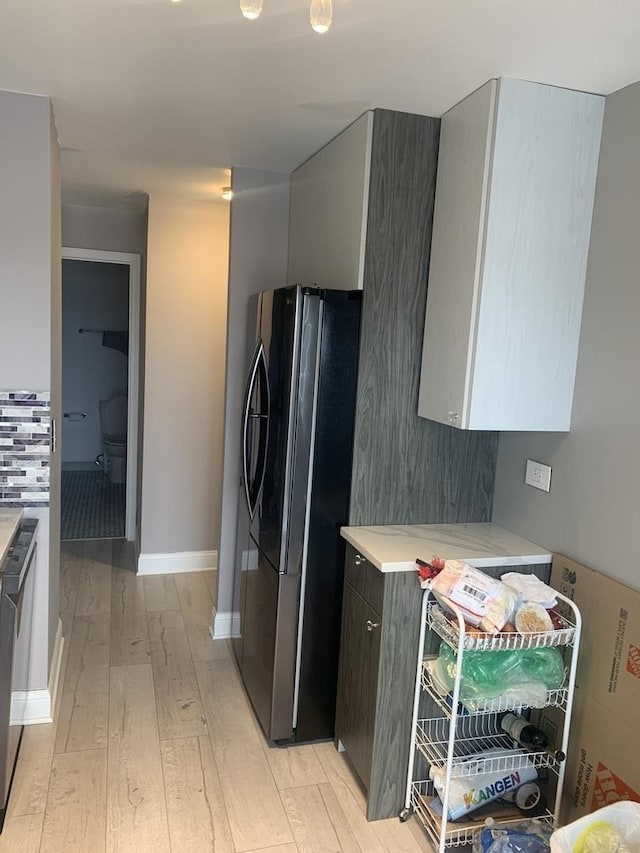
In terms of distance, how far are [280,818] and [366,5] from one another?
242 cm

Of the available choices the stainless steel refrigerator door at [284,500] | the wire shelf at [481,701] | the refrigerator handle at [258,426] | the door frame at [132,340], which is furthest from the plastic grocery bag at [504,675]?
the door frame at [132,340]

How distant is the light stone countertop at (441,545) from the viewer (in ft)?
7.10

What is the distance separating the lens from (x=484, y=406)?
2129mm

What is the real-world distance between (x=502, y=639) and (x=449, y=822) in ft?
2.15

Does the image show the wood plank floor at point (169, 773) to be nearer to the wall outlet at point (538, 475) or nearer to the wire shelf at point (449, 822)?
the wire shelf at point (449, 822)

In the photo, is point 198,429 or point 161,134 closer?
point 161,134

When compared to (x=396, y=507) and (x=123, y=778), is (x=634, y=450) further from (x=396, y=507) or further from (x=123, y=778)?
(x=123, y=778)

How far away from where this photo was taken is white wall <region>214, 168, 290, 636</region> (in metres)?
3.24

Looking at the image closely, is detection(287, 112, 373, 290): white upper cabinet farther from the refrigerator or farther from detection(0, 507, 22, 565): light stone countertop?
detection(0, 507, 22, 565): light stone countertop

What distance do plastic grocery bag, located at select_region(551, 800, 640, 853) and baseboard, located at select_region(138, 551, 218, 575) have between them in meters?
2.97

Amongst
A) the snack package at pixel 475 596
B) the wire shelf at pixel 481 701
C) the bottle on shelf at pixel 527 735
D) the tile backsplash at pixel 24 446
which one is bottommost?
the bottle on shelf at pixel 527 735

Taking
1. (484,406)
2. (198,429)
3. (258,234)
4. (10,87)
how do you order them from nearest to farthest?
(484,406) < (10,87) < (258,234) < (198,429)

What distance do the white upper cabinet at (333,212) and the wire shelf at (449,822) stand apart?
5.85 ft

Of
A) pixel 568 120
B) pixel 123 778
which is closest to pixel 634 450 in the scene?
pixel 568 120
